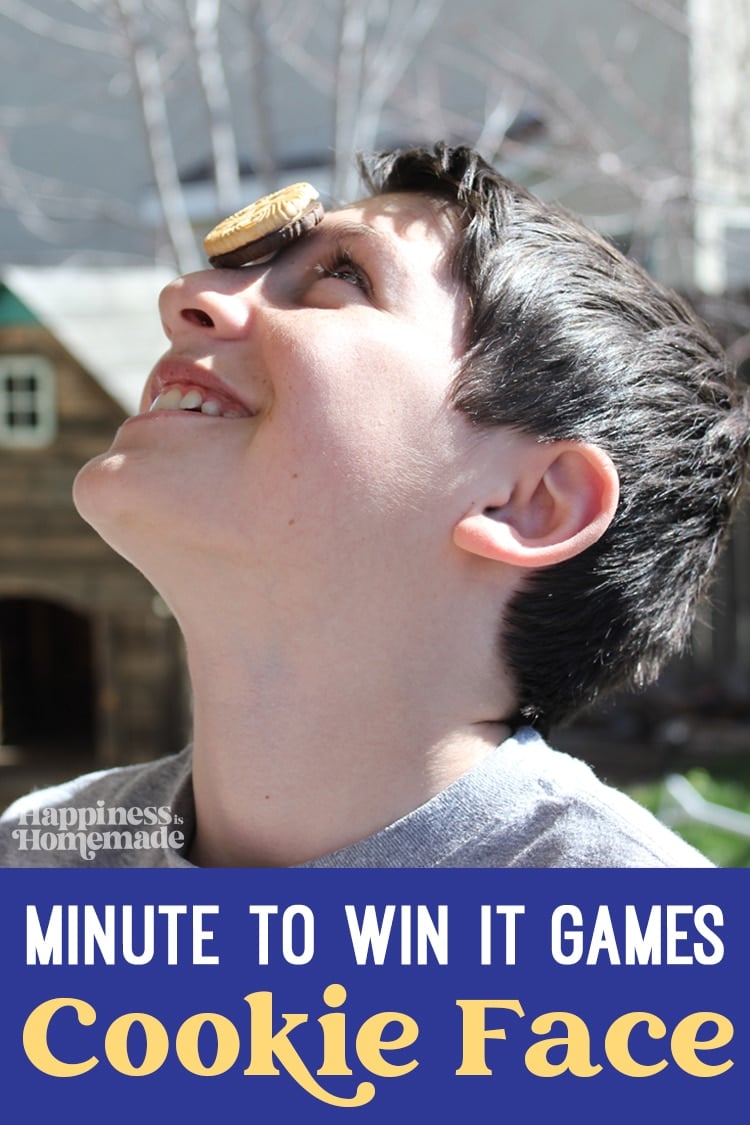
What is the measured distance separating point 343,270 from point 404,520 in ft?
1.04

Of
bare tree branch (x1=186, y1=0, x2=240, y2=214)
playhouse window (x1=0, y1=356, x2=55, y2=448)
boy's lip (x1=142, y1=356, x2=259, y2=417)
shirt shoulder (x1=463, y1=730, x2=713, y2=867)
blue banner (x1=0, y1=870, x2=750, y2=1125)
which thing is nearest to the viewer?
blue banner (x1=0, y1=870, x2=750, y2=1125)

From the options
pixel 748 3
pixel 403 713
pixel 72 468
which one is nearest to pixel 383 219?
pixel 403 713

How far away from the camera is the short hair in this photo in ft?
4.26

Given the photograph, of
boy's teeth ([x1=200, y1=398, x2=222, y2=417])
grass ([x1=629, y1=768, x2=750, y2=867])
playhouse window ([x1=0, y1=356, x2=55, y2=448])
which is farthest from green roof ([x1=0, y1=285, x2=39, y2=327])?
boy's teeth ([x1=200, y1=398, x2=222, y2=417])

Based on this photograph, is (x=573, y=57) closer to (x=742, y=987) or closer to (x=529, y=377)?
(x=529, y=377)

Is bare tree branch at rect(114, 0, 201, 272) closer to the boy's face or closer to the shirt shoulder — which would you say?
the boy's face

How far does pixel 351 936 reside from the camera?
40.4 inches

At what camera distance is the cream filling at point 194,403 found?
1.28 m

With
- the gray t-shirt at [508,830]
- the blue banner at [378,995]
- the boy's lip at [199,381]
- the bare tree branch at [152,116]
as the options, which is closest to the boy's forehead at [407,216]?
the boy's lip at [199,381]

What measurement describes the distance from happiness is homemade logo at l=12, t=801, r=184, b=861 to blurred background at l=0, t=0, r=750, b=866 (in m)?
2.14

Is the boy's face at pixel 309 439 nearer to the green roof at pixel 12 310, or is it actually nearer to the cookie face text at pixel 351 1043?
the cookie face text at pixel 351 1043

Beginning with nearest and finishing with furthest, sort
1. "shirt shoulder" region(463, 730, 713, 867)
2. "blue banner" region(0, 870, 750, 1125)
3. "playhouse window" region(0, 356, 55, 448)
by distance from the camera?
"blue banner" region(0, 870, 750, 1125)
"shirt shoulder" region(463, 730, 713, 867)
"playhouse window" region(0, 356, 55, 448)

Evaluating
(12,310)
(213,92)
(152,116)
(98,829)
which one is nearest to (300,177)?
(12,310)

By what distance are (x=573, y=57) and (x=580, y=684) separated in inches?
267
